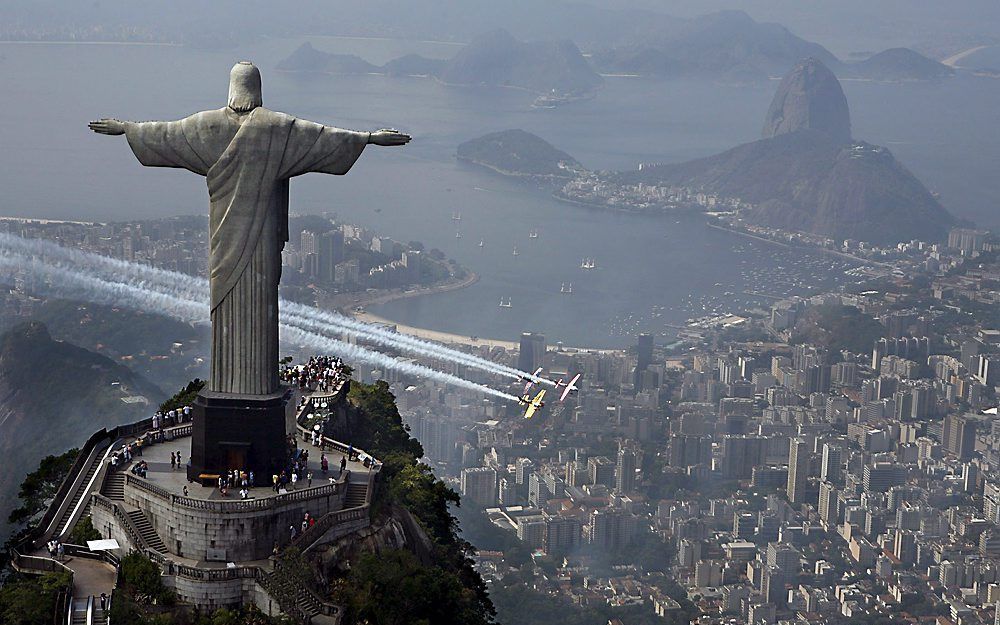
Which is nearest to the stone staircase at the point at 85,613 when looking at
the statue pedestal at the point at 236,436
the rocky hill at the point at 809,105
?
the statue pedestal at the point at 236,436

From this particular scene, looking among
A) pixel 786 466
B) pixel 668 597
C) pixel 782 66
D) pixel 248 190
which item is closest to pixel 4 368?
pixel 668 597

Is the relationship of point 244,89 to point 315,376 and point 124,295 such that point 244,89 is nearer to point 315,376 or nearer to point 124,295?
point 315,376

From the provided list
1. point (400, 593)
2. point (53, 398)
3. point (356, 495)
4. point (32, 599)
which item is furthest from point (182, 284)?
point (32, 599)

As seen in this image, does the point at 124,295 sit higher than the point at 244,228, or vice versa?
the point at 244,228

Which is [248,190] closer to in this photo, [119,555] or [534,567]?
[119,555]

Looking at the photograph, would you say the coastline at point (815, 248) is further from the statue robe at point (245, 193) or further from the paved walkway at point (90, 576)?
the paved walkway at point (90, 576)

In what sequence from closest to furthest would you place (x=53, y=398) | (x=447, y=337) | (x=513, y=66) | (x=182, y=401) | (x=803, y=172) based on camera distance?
(x=182, y=401), (x=53, y=398), (x=447, y=337), (x=803, y=172), (x=513, y=66)

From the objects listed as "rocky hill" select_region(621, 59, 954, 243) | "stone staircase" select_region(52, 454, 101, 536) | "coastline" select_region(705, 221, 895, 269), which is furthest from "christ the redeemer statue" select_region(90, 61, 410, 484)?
"rocky hill" select_region(621, 59, 954, 243)
